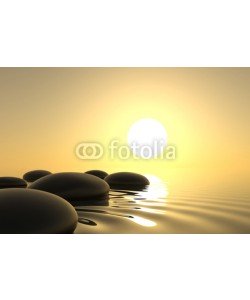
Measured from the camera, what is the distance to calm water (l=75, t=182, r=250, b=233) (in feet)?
9.82

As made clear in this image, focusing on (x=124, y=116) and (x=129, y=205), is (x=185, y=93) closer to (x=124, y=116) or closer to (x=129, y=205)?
(x=124, y=116)

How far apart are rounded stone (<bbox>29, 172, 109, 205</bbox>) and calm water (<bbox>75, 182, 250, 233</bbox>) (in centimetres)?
20

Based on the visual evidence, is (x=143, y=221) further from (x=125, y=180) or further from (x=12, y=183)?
(x=12, y=183)

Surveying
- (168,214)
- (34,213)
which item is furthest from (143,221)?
(34,213)

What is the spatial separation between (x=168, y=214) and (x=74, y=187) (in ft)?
4.45

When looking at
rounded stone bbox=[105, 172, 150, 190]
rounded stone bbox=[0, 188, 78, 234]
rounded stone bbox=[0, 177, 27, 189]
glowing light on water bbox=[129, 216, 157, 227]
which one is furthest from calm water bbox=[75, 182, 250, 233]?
rounded stone bbox=[0, 177, 27, 189]

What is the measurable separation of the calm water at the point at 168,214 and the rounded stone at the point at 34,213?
0.15 metres

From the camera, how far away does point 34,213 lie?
8.86 feet

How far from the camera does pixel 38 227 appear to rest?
2.61 metres

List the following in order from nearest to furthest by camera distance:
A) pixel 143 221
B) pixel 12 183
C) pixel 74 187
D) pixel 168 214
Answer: pixel 143 221 → pixel 168 214 → pixel 74 187 → pixel 12 183

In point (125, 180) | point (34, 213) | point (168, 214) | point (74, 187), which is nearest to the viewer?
point (34, 213)

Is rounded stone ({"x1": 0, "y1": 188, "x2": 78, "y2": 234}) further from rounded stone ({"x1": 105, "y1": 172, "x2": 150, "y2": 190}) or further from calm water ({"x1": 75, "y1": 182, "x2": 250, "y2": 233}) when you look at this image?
rounded stone ({"x1": 105, "y1": 172, "x2": 150, "y2": 190})

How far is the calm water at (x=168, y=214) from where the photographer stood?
2.99 meters

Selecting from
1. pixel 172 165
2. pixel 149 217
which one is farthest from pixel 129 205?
pixel 172 165
